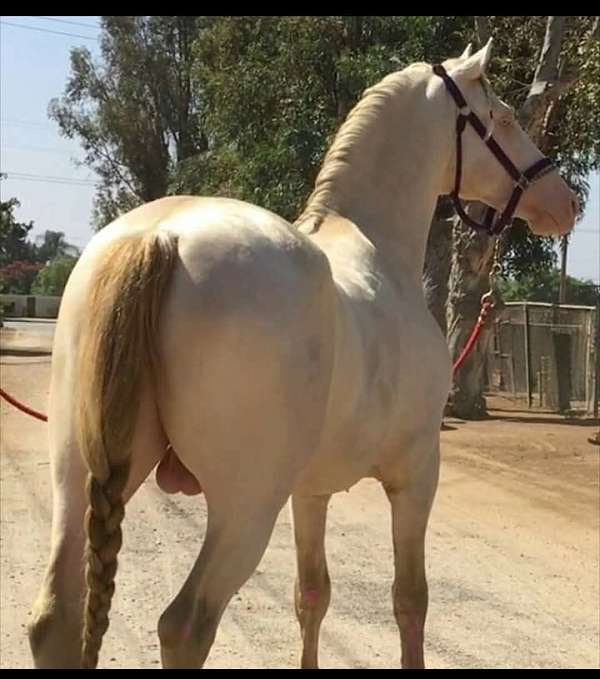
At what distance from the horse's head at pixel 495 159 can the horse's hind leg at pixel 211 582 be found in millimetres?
2136

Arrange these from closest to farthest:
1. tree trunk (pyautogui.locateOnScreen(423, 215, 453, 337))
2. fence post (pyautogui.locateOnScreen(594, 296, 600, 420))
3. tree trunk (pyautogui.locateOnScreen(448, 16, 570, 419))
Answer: tree trunk (pyautogui.locateOnScreen(448, 16, 570, 419)), fence post (pyautogui.locateOnScreen(594, 296, 600, 420)), tree trunk (pyautogui.locateOnScreen(423, 215, 453, 337))

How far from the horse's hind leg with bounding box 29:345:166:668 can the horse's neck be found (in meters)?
1.45

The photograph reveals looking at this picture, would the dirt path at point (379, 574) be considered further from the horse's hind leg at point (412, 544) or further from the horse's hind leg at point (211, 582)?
the horse's hind leg at point (211, 582)

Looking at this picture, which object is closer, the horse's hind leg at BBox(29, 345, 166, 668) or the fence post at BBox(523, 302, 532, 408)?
the horse's hind leg at BBox(29, 345, 166, 668)

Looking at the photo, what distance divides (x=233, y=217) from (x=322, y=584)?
6.22ft

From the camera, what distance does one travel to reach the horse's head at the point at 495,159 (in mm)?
3951

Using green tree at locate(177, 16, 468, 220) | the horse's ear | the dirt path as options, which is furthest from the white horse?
green tree at locate(177, 16, 468, 220)

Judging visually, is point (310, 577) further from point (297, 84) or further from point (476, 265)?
point (297, 84)

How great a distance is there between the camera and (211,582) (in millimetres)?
2443

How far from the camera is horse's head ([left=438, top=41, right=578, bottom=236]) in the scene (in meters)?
3.95

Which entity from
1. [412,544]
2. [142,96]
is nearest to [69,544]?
[412,544]

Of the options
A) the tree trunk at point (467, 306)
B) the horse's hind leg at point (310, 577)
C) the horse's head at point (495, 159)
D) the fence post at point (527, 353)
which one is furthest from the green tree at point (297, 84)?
the horse's hind leg at point (310, 577)

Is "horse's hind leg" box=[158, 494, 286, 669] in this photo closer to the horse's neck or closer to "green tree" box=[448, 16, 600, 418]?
the horse's neck
